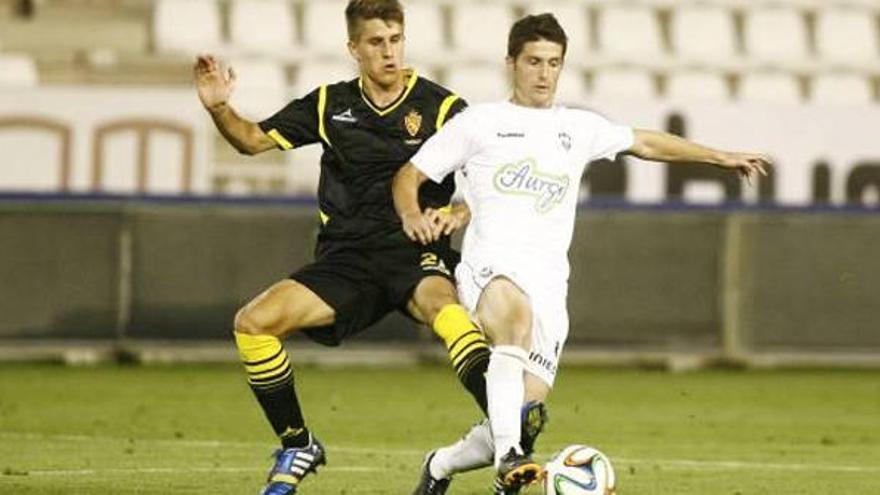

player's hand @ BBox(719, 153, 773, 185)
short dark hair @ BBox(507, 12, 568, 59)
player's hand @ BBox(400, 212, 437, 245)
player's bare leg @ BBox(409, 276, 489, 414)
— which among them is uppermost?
short dark hair @ BBox(507, 12, 568, 59)

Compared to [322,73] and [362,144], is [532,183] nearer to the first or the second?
[362,144]

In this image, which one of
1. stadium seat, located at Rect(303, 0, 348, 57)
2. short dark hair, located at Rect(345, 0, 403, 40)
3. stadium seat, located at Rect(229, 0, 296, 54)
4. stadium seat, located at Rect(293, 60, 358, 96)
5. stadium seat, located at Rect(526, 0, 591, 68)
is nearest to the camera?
short dark hair, located at Rect(345, 0, 403, 40)

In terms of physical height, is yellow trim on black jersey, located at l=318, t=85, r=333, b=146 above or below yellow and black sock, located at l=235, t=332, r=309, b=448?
above

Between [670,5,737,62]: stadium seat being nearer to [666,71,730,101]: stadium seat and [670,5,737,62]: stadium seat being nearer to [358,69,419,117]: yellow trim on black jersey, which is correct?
[666,71,730,101]: stadium seat

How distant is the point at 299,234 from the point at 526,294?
9353mm

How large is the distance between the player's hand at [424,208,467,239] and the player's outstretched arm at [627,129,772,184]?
776 millimetres

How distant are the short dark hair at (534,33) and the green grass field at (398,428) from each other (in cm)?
205

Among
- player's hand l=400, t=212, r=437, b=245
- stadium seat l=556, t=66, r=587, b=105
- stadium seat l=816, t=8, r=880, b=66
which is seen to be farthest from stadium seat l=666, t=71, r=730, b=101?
player's hand l=400, t=212, r=437, b=245

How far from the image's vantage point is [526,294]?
8.84 meters

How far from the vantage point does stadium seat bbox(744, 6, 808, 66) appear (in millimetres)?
22547

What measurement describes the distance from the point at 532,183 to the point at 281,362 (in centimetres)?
117

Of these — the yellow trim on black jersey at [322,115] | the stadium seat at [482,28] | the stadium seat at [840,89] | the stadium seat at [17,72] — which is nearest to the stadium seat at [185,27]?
the stadium seat at [17,72]

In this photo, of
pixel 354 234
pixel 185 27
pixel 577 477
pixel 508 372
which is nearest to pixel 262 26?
pixel 185 27

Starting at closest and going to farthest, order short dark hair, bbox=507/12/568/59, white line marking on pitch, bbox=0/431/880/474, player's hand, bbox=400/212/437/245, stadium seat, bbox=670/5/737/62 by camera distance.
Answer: player's hand, bbox=400/212/437/245 → short dark hair, bbox=507/12/568/59 → white line marking on pitch, bbox=0/431/880/474 → stadium seat, bbox=670/5/737/62
